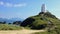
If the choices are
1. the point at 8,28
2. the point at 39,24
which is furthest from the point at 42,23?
the point at 8,28

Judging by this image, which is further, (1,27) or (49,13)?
(49,13)

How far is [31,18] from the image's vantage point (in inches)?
1337

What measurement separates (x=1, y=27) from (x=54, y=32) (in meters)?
8.46

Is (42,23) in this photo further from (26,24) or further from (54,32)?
(54,32)

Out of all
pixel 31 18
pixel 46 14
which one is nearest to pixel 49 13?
pixel 46 14

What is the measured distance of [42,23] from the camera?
3059 cm

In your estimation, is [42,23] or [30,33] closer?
[30,33]

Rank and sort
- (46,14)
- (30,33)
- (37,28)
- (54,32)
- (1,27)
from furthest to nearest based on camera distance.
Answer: (46,14) < (37,28) < (1,27) < (30,33) < (54,32)

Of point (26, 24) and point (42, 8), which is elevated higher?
point (42, 8)

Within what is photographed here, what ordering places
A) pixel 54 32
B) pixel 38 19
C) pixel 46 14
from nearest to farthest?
pixel 54 32, pixel 38 19, pixel 46 14

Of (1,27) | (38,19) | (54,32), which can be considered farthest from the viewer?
(38,19)

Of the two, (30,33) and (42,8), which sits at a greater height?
(42,8)

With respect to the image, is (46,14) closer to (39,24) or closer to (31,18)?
(31,18)

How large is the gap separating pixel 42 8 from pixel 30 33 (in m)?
11.6
